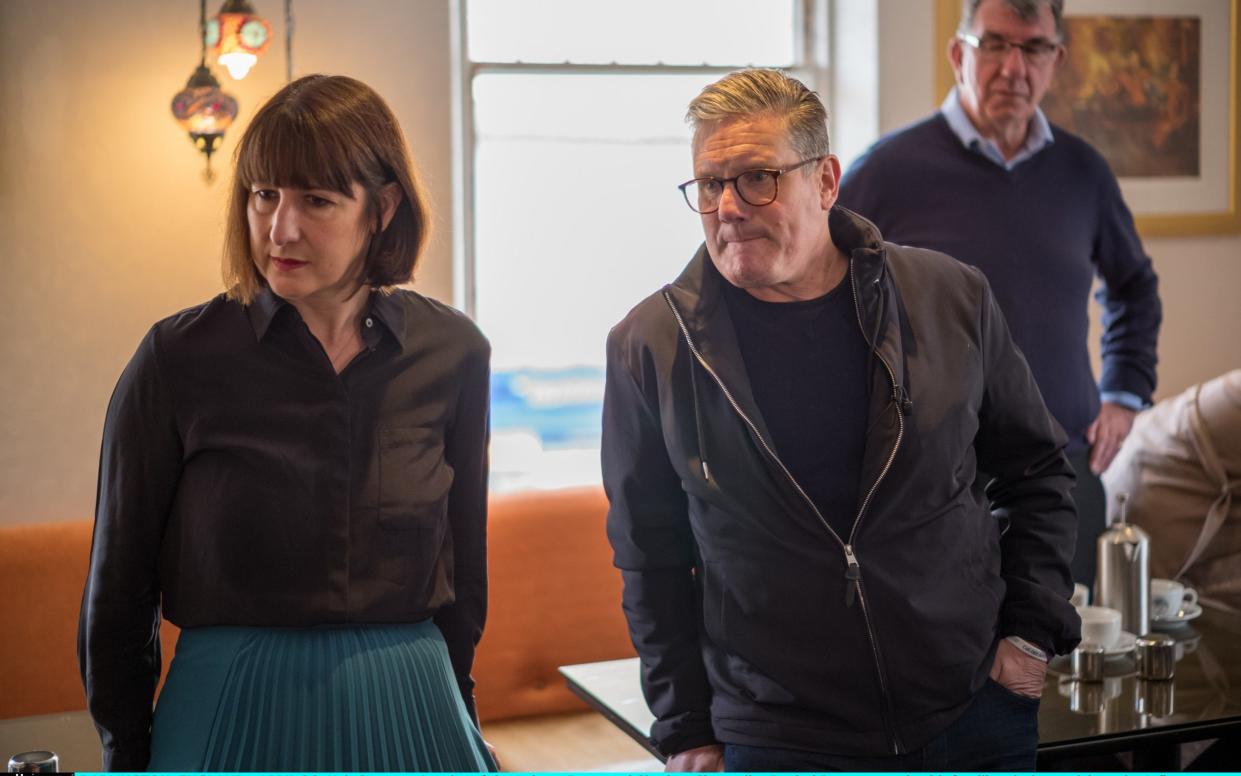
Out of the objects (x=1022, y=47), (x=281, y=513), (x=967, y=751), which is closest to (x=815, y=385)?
(x=967, y=751)

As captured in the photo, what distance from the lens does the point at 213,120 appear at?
11.0 feet

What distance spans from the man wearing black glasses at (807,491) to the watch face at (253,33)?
1787 mm

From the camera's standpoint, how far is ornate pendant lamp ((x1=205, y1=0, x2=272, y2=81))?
324 centimetres

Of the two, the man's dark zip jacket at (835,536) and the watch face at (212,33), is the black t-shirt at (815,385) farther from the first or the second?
the watch face at (212,33)

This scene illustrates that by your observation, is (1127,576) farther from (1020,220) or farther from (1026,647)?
(1026,647)

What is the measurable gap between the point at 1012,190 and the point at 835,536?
1510 millimetres

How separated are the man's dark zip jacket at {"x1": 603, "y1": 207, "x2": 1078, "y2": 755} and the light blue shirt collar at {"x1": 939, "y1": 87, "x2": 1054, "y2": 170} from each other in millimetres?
1090

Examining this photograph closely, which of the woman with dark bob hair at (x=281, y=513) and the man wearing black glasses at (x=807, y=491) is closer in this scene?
the woman with dark bob hair at (x=281, y=513)

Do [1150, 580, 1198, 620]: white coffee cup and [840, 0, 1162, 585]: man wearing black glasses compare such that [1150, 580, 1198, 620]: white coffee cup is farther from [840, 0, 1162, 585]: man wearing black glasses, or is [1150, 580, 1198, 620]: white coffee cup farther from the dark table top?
[840, 0, 1162, 585]: man wearing black glasses

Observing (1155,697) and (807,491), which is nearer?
(807,491)

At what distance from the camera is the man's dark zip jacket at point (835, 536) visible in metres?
1.73

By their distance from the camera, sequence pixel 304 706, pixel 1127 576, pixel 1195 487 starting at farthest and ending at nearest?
pixel 1195 487 → pixel 1127 576 → pixel 304 706

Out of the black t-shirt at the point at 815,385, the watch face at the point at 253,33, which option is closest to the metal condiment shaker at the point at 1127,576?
the black t-shirt at the point at 815,385

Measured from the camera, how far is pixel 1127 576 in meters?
2.77
